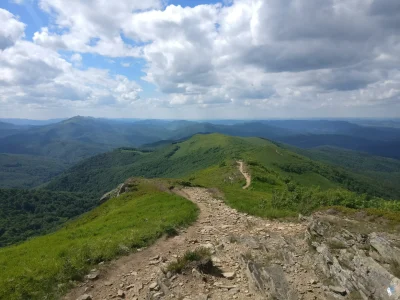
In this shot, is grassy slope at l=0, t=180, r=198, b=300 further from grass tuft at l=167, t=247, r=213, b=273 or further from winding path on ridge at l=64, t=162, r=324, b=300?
grass tuft at l=167, t=247, r=213, b=273

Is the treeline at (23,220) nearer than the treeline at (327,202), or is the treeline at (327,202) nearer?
the treeline at (327,202)

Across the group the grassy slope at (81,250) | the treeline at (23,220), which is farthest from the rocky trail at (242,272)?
the treeline at (23,220)

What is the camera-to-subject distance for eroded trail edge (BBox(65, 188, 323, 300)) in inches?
547

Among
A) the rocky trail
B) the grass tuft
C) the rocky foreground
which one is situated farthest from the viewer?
the grass tuft

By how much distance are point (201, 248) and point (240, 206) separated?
1019cm

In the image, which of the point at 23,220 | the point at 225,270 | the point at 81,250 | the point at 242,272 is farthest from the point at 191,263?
the point at 23,220

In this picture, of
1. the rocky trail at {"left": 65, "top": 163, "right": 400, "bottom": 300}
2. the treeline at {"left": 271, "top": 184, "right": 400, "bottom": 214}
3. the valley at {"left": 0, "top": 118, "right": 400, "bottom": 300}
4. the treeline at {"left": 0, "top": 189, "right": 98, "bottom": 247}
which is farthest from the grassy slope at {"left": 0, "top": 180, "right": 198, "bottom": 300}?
the treeline at {"left": 0, "top": 189, "right": 98, "bottom": 247}

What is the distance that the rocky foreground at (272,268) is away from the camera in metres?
13.5

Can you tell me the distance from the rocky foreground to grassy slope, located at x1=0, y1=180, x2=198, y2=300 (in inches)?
41.3

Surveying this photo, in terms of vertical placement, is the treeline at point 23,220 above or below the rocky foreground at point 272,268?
below

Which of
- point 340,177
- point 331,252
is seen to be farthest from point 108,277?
point 340,177

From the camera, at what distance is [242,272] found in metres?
15.7

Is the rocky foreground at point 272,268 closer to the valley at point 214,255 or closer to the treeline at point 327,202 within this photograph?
the valley at point 214,255

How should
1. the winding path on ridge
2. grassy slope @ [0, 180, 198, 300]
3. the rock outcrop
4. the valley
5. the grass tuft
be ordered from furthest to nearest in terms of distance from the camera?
the grass tuft → grassy slope @ [0, 180, 198, 300] → the valley → the winding path on ridge → the rock outcrop
